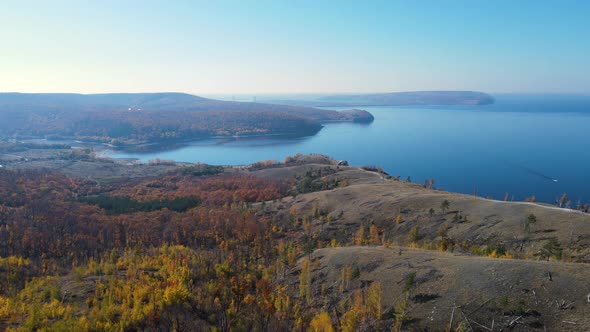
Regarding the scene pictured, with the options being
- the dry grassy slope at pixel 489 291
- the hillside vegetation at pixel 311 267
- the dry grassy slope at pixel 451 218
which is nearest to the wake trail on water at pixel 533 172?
the dry grassy slope at pixel 451 218

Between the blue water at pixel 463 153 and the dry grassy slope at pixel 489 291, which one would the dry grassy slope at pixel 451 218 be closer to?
the dry grassy slope at pixel 489 291

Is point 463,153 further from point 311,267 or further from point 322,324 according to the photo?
point 322,324

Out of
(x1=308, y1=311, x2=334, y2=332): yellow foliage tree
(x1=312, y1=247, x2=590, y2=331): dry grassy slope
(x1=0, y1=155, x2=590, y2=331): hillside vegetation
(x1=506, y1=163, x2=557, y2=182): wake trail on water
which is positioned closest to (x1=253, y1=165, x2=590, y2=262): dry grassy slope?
(x1=0, y1=155, x2=590, y2=331): hillside vegetation

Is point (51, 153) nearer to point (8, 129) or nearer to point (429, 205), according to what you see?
point (8, 129)

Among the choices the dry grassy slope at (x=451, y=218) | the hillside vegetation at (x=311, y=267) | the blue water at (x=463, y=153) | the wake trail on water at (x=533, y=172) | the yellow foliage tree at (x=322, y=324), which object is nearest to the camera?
the hillside vegetation at (x=311, y=267)

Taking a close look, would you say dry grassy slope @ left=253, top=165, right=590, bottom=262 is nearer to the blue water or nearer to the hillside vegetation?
the hillside vegetation

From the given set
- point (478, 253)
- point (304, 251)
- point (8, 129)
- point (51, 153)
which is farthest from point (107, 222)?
point (8, 129)
